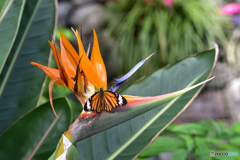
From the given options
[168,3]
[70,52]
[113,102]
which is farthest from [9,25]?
[168,3]

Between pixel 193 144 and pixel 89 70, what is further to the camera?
pixel 193 144

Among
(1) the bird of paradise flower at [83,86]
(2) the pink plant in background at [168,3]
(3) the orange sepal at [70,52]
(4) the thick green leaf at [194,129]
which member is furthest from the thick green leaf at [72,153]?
(2) the pink plant in background at [168,3]

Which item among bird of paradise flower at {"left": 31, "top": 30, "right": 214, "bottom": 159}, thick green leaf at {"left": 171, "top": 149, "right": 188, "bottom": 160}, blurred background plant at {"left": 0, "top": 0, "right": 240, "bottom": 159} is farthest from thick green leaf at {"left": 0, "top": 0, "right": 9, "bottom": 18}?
blurred background plant at {"left": 0, "top": 0, "right": 240, "bottom": 159}

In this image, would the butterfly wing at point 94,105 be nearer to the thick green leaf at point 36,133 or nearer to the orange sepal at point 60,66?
the orange sepal at point 60,66

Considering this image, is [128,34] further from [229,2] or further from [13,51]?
[13,51]

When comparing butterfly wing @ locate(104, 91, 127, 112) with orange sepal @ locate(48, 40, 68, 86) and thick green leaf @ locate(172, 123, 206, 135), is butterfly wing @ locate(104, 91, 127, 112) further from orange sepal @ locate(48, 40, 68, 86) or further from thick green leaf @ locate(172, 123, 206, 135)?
thick green leaf @ locate(172, 123, 206, 135)

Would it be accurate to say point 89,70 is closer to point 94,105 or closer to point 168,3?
point 94,105
